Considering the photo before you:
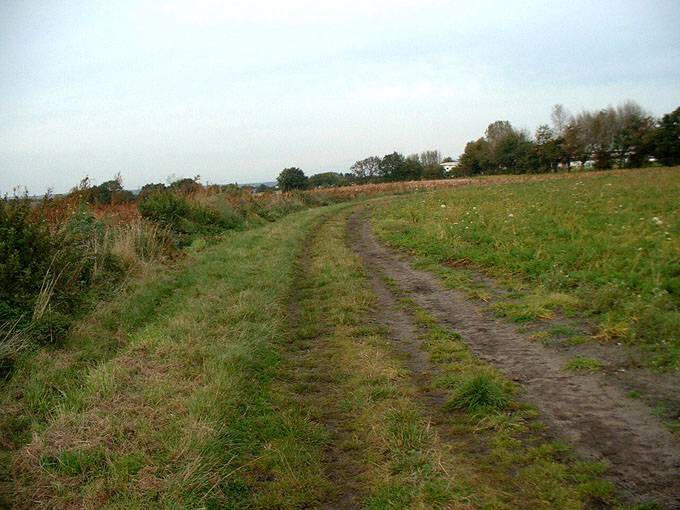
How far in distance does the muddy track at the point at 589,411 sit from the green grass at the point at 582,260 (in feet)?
2.50

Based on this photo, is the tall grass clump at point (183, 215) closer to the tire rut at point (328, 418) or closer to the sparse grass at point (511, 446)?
the tire rut at point (328, 418)

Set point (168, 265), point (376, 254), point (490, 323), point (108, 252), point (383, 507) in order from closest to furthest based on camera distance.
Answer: point (383, 507) < point (490, 323) < point (108, 252) < point (168, 265) < point (376, 254)

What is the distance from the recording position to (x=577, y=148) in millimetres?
62406

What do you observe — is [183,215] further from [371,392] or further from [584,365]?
[584,365]

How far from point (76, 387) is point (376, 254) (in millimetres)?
8199

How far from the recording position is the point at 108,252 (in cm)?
941

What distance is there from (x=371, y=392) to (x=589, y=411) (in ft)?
6.32

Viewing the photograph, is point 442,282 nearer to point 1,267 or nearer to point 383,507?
point 383,507

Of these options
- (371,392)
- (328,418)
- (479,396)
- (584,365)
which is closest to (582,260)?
(584,365)

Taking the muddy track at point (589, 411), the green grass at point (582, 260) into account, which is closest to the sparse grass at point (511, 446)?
the muddy track at point (589, 411)

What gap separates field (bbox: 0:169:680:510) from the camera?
3.14m

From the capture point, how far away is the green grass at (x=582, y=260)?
5468 mm

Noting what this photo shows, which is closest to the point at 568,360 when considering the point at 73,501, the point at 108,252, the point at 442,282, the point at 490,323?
the point at 490,323

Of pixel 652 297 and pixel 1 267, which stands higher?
pixel 1 267
